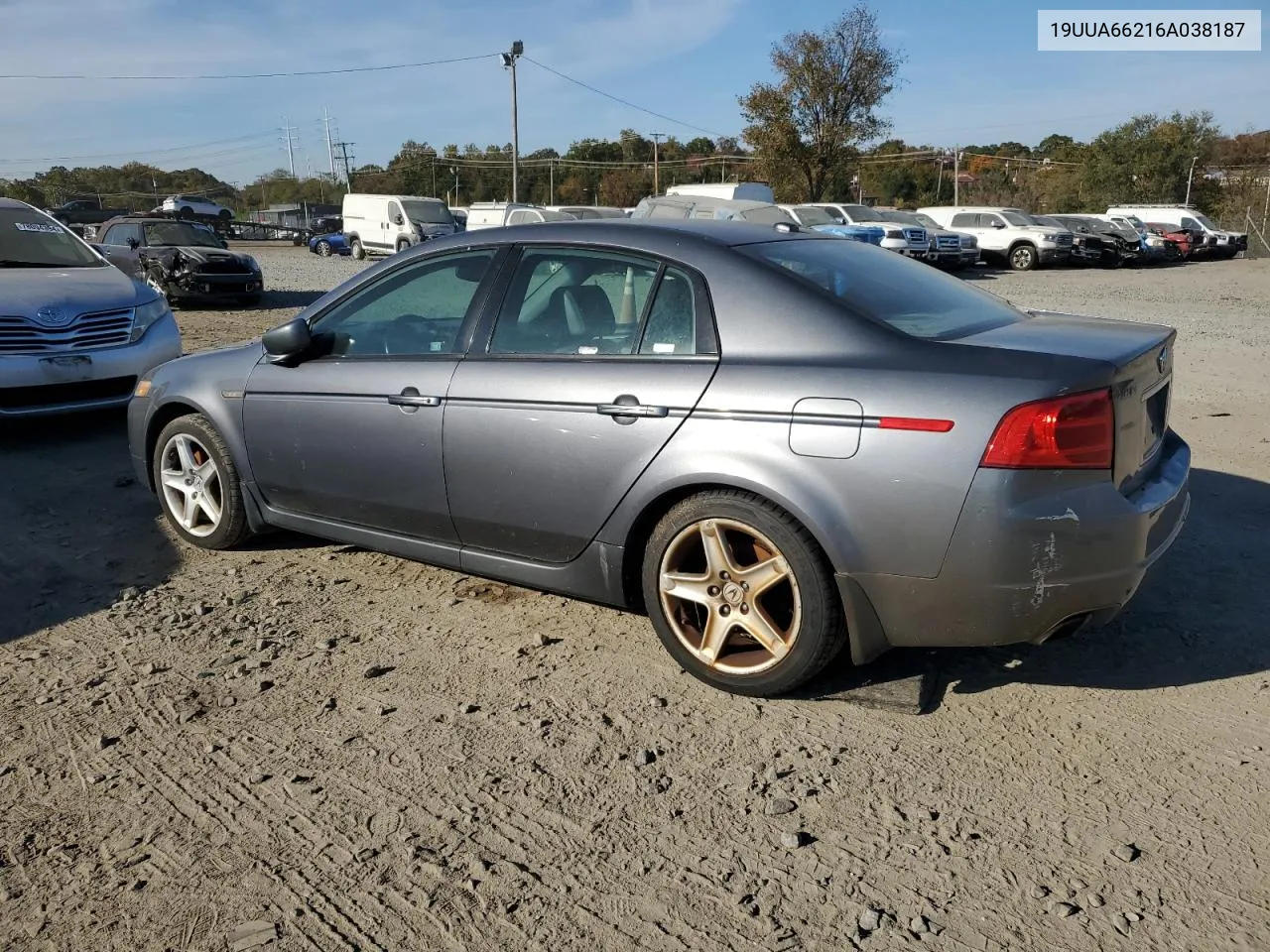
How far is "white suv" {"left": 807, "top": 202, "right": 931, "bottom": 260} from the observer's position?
24688 millimetres

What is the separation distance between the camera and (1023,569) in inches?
115

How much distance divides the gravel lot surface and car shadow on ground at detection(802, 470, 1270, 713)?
14mm

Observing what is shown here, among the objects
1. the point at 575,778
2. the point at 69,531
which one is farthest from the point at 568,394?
the point at 69,531

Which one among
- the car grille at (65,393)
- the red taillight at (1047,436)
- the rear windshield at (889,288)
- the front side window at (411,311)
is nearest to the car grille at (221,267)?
the car grille at (65,393)

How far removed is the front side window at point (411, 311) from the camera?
4.05m

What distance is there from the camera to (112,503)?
18.6ft

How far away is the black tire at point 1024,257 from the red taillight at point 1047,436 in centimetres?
2874

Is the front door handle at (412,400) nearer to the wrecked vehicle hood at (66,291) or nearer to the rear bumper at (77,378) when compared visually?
the rear bumper at (77,378)

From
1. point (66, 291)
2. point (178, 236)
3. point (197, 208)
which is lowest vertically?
point (66, 291)

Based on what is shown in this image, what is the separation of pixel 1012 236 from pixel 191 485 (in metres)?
28.8

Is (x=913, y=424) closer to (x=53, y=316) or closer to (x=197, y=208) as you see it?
(x=53, y=316)

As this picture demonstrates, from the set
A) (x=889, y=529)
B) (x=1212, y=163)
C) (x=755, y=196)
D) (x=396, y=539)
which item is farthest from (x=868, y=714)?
(x=1212, y=163)

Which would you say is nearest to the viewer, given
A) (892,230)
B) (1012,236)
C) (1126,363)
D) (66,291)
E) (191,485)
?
(1126,363)

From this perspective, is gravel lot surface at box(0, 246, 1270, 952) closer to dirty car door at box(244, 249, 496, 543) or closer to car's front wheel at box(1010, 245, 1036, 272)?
dirty car door at box(244, 249, 496, 543)
